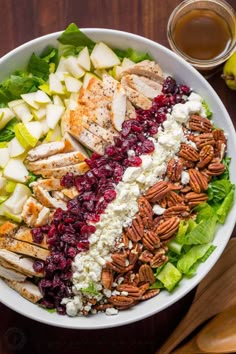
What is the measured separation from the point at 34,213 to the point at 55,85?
47 cm

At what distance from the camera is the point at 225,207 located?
7.68ft

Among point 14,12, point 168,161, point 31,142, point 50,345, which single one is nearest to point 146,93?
point 168,161

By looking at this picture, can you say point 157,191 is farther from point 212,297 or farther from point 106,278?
point 212,297

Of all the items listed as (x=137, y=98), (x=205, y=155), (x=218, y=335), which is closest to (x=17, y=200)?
(x=137, y=98)

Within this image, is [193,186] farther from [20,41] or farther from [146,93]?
[20,41]

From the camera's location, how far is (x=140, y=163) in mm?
2262

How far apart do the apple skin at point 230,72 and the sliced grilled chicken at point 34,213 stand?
31.6 inches

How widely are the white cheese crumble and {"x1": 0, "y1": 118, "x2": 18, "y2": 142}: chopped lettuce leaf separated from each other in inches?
17.7

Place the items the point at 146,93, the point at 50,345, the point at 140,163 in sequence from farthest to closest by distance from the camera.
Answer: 1. the point at 50,345
2. the point at 146,93
3. the point at 140,163

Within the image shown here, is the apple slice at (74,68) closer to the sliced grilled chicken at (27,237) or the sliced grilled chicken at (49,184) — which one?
the sliced grilled chicken at (49,184)

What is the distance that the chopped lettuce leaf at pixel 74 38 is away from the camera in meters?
2.41

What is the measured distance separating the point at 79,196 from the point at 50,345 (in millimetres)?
642

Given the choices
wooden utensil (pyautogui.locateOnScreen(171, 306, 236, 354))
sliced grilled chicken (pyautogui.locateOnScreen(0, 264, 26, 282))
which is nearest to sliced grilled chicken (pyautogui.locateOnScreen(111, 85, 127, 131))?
sliced grilled chicken (pyautogui.locateOnScreen(0, 264, 26, 282))

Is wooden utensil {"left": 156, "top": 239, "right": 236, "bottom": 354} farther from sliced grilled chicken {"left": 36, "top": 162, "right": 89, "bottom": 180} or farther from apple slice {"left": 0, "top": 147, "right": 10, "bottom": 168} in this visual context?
apple slice {"left": 0, "top": 147, "right": 10, "bottom": 168}
